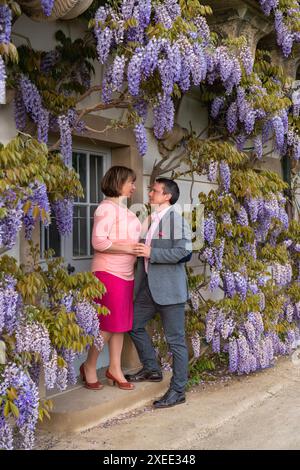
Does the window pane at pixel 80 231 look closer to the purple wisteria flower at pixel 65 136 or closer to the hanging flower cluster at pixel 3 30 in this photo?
the purple wisteria flower at pixel 65 136

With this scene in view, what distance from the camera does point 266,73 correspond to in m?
6.10

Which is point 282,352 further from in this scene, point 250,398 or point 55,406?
point 55,406

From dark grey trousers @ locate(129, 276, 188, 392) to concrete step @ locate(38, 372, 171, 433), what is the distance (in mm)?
252

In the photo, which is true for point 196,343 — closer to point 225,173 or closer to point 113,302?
point 113,302

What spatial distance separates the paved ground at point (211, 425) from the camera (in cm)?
386

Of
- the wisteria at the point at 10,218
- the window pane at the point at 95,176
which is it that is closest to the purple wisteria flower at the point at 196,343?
the window pane at the point at 95,176

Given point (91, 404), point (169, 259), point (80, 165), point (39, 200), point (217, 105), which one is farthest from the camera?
point (217, 105)

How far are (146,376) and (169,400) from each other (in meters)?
0.39

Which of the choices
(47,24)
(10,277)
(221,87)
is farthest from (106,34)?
(221,87)

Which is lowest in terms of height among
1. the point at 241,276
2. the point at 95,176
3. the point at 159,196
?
the point at 241,276

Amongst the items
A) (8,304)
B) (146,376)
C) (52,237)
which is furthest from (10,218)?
(146,376)

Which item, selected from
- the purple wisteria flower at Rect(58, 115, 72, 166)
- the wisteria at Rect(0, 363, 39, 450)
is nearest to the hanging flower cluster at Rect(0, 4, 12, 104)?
the purple wisteria flower at Rect(58, 115, 72, 166)

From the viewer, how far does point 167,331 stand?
15.1 feet

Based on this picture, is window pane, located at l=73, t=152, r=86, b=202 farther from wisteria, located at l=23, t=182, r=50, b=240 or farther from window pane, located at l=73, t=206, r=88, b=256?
wisteria, located at l=23, t=182, r=50, b=240
